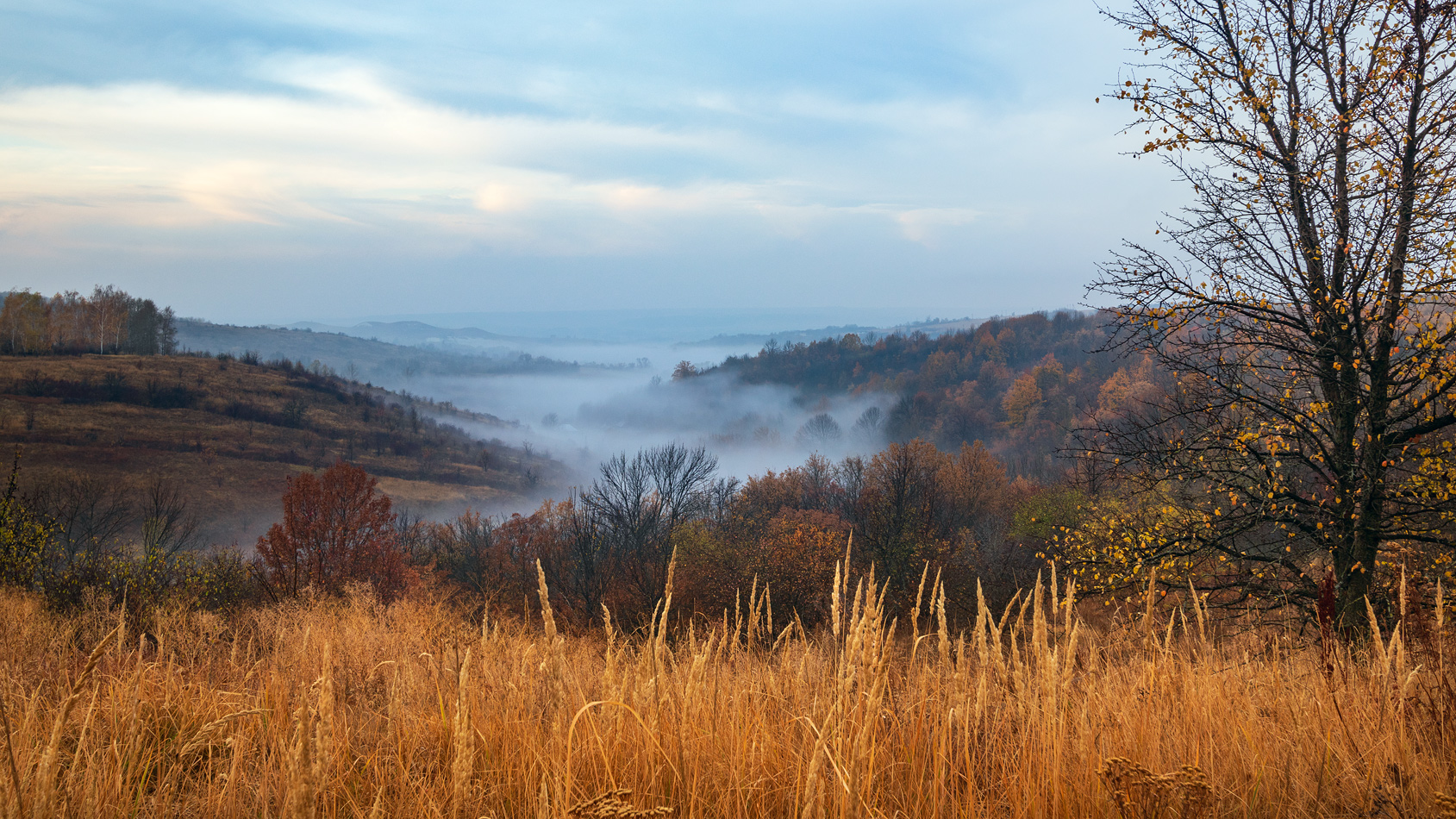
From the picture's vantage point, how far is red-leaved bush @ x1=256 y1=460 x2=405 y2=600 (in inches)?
1710

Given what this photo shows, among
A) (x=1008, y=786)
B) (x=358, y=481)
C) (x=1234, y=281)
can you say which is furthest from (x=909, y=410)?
(x=1008, y=786)

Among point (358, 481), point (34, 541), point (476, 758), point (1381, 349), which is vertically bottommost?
point (358, 481)

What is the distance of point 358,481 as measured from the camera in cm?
5094

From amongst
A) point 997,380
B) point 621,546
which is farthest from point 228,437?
point 997,380

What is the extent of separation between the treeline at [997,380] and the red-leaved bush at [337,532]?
6845cm

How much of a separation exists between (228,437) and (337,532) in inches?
3254

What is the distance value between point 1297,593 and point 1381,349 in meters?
3.23

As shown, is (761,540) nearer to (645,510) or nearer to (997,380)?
(645,510)

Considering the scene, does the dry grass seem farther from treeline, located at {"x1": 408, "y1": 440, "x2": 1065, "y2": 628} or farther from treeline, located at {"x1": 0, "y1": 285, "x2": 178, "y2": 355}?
treeline, located at {"x1": 0, "y1": 285, "x2": 178, "y2": 355}

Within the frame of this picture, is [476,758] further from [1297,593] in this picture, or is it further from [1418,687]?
[1297,593]

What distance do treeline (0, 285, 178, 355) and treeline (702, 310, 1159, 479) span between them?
14625 centimetres

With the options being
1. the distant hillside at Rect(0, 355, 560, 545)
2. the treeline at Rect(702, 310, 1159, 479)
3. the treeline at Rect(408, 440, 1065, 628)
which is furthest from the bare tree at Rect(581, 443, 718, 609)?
the distant hillside at Rect(0, 355, 560, 545)

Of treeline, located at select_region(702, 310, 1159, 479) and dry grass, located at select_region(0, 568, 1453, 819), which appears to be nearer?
dry grass, located at select_region(0, 568, 1453, 819)

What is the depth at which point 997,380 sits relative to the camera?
444ft
